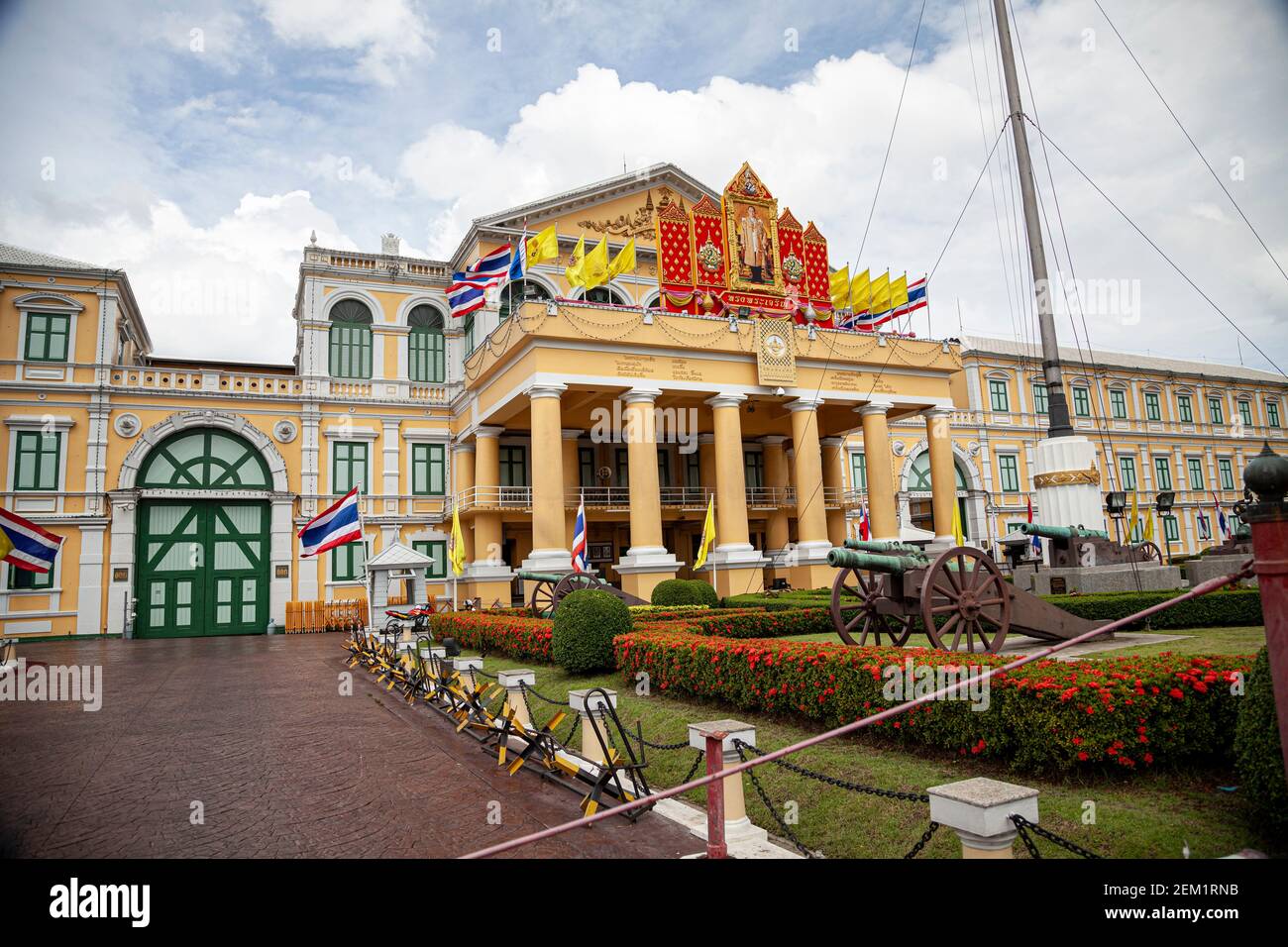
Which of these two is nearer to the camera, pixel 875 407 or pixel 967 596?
pixel 967 596

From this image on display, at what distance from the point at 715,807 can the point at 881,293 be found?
92.7ft

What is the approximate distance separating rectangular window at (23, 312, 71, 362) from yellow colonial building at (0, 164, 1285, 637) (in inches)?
3.6

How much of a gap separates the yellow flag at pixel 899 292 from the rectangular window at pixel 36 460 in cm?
3029

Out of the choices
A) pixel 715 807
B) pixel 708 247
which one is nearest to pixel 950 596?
pixel 715 807

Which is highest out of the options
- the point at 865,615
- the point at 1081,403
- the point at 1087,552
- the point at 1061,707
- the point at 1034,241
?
the point at 1081,403

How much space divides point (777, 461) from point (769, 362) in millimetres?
7788

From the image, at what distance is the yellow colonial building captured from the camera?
24.5 m

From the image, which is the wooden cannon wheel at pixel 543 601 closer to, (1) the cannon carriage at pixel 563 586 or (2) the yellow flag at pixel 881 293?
(1) the cannon carriage at pixel 563 586

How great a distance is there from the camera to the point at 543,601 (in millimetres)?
20922

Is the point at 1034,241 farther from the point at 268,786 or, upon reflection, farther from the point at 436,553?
the point at 436,553

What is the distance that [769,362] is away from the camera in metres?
25.6

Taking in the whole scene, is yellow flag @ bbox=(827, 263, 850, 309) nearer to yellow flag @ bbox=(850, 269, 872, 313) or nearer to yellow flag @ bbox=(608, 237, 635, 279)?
yellow flag @ bbox=(850, 269, 872, 313)
